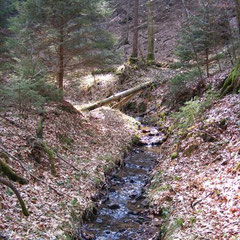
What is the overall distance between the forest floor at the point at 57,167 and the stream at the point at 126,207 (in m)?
0.39

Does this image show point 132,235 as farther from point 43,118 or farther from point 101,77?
point 101,77

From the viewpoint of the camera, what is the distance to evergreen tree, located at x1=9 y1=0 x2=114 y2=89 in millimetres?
12000

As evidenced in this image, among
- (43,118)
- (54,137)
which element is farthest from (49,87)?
(54,137)

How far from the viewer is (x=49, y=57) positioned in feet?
43.3

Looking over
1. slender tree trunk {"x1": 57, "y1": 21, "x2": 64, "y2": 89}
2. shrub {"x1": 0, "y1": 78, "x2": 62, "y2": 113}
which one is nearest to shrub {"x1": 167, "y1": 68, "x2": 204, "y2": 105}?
slender tree trunk {"x1": 57, "y1": 21, "x2": 64, "y2": 89}

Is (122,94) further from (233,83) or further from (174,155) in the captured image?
(174,155)

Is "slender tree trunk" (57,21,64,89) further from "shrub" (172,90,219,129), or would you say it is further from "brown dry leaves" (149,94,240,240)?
"brown dry leaves" (149,94,240,240)

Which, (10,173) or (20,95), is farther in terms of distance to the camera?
(20,95)

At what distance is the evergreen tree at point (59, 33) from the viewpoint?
1200 centimetres

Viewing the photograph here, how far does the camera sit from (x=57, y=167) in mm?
8891

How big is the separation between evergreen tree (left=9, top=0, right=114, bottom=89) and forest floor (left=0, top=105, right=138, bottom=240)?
240 centimetres

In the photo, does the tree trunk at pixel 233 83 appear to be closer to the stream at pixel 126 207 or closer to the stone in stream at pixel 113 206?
the stream at pixel 126 207

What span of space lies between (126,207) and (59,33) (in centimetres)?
746

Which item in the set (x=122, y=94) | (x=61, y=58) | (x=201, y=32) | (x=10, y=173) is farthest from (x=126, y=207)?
(x=122, y=94)
